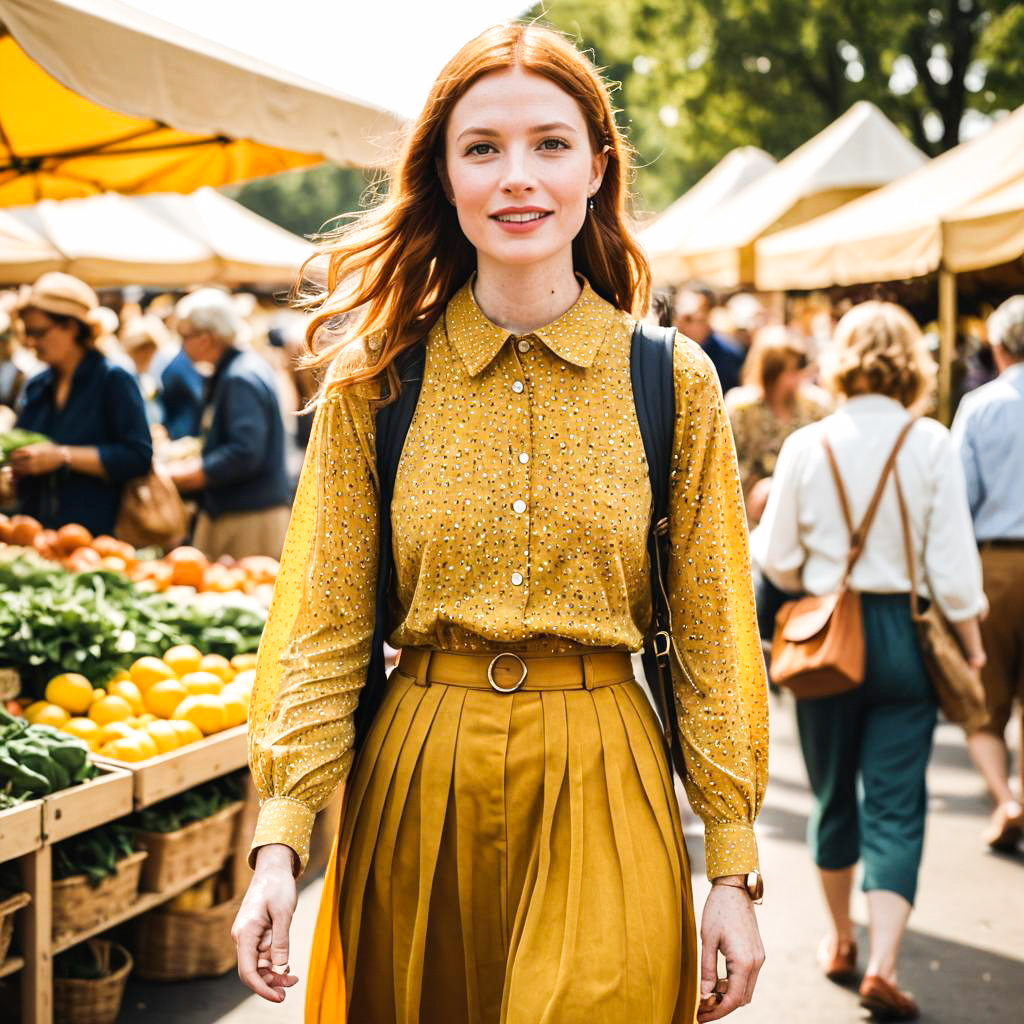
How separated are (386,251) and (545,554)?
603 millimetres

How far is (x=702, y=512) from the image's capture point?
195 cm

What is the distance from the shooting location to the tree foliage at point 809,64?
86.4ft

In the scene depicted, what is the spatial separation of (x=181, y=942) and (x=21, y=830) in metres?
1.08

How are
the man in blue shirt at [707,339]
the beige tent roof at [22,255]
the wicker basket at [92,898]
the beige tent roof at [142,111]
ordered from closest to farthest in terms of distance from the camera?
the wicker basket at [92,898]
the beige tent roof at [142,111]
the man in blue shirt at [707,339]
the beige tent roof at [22,255]

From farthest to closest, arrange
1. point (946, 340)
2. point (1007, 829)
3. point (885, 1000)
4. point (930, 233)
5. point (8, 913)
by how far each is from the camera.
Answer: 1. point (946, 340)
2. point (930, 233)
3. point (1007, 829)
4. point (885, 1000)
5. point (8, 913)

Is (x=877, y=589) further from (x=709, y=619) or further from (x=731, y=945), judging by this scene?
(x=731, y=945)

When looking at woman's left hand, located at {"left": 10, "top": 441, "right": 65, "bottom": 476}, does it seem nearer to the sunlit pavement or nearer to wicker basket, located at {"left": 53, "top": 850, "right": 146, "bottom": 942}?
the sunlit pavement

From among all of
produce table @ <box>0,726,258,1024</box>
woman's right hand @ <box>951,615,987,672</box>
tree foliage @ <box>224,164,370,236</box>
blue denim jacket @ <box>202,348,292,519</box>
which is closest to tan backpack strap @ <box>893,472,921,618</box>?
woman's right hand @ <box>951,615,987,672</box>

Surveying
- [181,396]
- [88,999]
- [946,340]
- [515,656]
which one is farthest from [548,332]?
[181,396]

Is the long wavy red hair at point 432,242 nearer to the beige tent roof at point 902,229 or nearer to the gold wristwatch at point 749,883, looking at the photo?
the gold wristwatch at point 749,883

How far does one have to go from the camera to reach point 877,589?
13.5ft

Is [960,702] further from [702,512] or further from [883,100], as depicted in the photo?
[883,100]

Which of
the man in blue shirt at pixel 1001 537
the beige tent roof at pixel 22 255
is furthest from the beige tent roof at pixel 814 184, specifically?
the man in blue shirt at pixel 1001 537

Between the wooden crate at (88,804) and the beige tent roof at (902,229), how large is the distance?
5.71 metres
